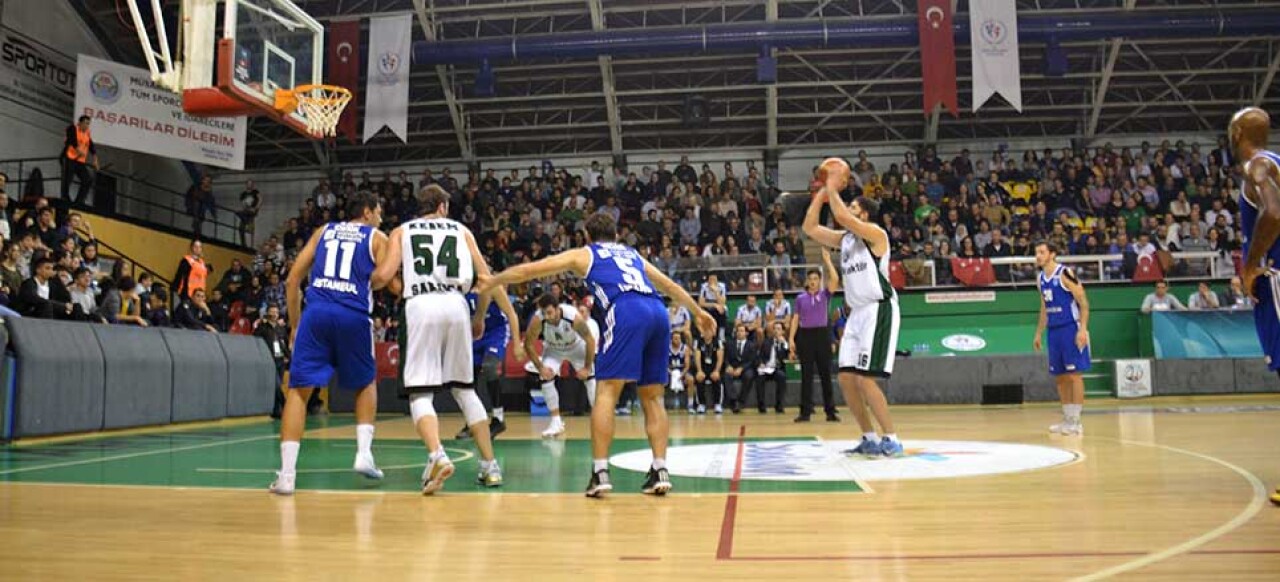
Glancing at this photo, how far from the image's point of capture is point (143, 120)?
22453 mm

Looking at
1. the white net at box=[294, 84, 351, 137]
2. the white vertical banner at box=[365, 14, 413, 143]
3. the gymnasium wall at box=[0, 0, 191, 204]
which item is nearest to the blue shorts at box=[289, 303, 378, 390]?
the white net at box=[294, 84, 351, 137]

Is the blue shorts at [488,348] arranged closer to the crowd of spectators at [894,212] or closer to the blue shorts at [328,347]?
the blue shorts at [328,347]

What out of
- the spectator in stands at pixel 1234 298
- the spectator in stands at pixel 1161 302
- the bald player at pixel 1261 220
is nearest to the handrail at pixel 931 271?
the spectator in stands at pixel 1234 298

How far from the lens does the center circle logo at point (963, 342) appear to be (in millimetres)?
20547

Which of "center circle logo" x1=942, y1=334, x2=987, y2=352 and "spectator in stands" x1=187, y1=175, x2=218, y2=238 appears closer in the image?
"center circle logo" x1=942, y1=334, x2=987, y2=352

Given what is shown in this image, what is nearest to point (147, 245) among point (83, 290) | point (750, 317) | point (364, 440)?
point (83, 290)

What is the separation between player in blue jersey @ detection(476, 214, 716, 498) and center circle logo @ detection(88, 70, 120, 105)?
20621 mm

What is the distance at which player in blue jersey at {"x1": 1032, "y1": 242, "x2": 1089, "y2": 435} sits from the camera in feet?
32.9

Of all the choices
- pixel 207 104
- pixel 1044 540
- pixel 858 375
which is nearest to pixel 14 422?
pixel 207 104

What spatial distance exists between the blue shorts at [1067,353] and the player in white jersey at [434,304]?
Result: 6954mm

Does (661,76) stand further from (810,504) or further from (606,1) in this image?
(810,504)

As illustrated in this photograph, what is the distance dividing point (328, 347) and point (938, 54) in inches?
765

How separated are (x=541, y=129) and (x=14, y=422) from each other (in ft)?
67.2

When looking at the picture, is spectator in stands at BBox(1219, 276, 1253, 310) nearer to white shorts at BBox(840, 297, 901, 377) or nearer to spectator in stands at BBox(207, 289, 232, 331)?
white shorts at BBox(840, 297, 901, 377)
